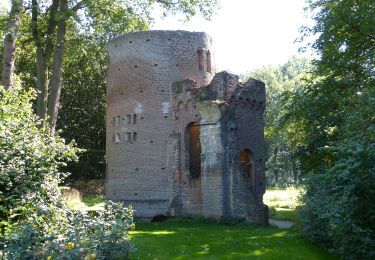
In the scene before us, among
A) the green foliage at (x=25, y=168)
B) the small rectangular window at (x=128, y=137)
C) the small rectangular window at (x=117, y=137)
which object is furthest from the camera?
the small rectangular window at (x=117, y=137)

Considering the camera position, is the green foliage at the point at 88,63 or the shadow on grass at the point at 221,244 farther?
the green foliage at the point at 88,63

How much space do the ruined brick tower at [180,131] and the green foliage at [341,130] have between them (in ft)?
9.90

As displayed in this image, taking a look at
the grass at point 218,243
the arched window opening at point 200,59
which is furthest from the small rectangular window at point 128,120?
the grass at point 218,243

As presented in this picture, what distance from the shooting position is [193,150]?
22547 millimetres

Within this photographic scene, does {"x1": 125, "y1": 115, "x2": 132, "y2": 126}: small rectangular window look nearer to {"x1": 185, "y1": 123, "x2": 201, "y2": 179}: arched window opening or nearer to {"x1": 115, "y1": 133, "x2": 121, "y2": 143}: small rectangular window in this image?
{"x1": 115, "y1": 133, "x2": 121, "y2": 143}: small rectangular window

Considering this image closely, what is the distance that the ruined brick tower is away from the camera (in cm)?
1922

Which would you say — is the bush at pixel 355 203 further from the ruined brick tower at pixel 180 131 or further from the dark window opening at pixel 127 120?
the dark window opening at pixel 127 120

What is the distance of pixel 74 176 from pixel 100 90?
7.87 metres

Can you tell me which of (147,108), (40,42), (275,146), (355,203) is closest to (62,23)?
(40,42)

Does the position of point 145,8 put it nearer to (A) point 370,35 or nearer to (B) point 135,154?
(B) point 135,154

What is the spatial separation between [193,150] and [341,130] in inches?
328

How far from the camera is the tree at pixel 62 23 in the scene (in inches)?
742

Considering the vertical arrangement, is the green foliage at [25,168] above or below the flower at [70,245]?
above

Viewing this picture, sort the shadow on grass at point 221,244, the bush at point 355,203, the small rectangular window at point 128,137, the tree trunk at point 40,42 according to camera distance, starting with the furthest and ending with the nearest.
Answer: the small rectangular window at point 128,137 < the tree trunk at point 40,42 < the shadow on grass at point 221,244 < the bush at point 355,203
